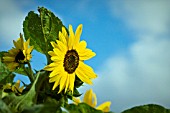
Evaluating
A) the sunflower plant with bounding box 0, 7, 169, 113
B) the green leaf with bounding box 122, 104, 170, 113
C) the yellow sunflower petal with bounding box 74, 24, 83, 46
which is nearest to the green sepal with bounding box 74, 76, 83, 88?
the sunflower plant with bounding box 0, 7, 169, 113

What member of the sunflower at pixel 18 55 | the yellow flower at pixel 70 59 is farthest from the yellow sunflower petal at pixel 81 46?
the sunflower at pixel 18 55

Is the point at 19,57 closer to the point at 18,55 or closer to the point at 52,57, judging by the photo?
the point at 18,55

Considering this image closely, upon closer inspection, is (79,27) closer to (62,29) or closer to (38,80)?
(62,29)

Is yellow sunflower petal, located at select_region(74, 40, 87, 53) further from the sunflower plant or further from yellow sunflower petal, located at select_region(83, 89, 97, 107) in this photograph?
yellow sunflower petal, located at select_region(83, 89, 97, 107)

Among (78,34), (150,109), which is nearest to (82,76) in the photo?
(78,34)

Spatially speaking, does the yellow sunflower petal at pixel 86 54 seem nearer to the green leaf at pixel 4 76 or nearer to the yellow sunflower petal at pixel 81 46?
the yellow sunflower petal at pixel 81 46

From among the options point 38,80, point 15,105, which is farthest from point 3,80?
point 15,105

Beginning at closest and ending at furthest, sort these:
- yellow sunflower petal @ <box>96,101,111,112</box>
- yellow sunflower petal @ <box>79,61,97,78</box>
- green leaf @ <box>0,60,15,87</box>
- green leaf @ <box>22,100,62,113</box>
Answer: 1. green leaf @ <box>22,100,62,113</box>
2. yellow sunflower petal @ <box>96,101,111,112</box>
3. green leaf @ <box>0,60,15,87</box>
4. yellow sunflower petal @ <box>79,61,97,78</box>
